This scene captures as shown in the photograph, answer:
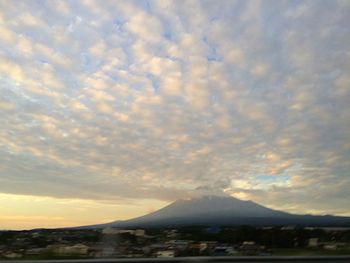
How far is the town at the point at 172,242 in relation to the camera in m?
7.66

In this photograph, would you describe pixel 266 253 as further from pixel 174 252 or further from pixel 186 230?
pixel 186 230

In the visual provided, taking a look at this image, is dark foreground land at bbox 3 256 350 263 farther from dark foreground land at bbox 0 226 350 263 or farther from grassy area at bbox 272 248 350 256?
grassy area at bbox 272 248 350 256

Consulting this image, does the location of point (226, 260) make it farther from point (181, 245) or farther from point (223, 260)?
point (181, 245)

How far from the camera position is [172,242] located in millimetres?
8859

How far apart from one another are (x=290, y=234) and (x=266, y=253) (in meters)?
1.06

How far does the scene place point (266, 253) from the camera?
8.11 m

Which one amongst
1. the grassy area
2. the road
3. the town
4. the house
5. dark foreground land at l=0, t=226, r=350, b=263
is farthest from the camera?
the grassy area

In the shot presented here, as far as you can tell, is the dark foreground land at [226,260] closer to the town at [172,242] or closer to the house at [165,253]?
the house at [165,253]

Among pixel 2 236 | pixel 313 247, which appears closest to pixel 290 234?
pixel 313 247

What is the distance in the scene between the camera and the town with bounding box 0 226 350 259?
301 inches

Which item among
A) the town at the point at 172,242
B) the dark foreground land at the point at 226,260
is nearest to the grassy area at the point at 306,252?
the town at the point at 172,242

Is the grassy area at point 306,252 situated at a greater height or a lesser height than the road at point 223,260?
greater

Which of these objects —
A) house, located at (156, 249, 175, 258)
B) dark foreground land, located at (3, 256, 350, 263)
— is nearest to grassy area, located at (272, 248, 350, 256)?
dark foreground land, located at (3, 256, 350, 263)

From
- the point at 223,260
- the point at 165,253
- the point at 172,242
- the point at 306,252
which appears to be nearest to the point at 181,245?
the point at 172,242
